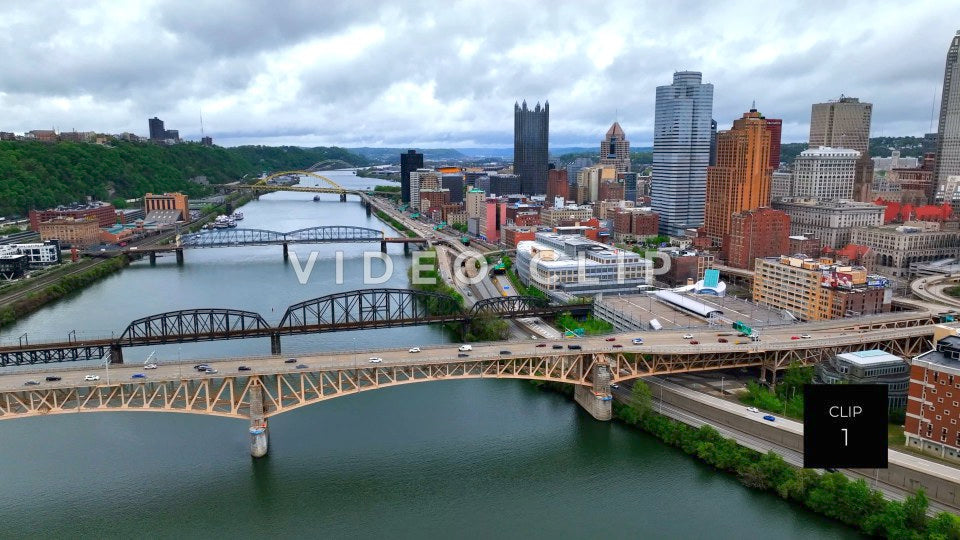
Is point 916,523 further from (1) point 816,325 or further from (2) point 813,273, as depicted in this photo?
(2) point 813,273

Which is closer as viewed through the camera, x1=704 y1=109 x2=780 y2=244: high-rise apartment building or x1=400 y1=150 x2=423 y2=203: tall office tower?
x1=704 y1=109 x2=780 y2=244: high-rise apartment building

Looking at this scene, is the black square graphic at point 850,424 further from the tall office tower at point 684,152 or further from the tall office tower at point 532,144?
the tall office tower at point 532,144

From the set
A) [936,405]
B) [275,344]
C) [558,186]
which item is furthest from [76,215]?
[936,405]

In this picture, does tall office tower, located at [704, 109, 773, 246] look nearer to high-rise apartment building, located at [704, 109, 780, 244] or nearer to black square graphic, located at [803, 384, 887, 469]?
high-rise apartment building, located at [704, 109, 780, 244]

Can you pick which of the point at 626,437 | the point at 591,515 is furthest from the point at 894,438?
the point at 591,515

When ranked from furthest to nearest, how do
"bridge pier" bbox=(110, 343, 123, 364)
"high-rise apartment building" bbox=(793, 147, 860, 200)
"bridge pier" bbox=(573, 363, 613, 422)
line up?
"high-rise apartment building" bbox=(793, 147, 860, 200), "bridge pier" bbox=(110, 343, 123, 364), "bridge pier" bbox=(573, 363, 613, 422)

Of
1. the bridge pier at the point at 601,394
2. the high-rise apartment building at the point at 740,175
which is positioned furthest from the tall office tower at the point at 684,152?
the bridge pier at the point at 601,394

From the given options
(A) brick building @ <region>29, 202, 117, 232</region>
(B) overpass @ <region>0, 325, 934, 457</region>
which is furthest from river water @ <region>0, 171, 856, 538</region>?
(A) brick building @ <region>29, 202, 117, 232</region>

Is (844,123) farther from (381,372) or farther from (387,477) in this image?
(387,477)
